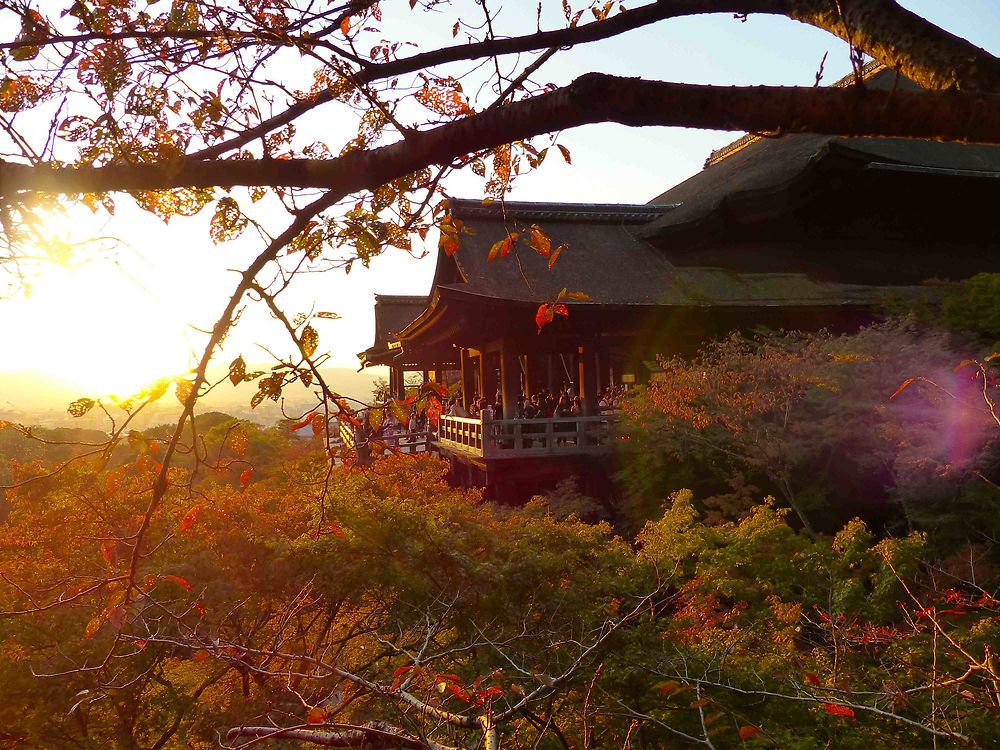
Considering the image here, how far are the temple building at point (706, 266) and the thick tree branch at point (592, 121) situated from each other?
8761 millimetres

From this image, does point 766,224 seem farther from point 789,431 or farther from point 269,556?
point 269,556

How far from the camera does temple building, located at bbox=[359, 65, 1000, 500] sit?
11531 millimetres

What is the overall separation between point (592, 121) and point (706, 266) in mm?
13078

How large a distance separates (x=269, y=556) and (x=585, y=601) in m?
2.99

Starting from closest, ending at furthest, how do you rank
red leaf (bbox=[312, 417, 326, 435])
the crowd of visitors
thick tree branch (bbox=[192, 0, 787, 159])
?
thick tree branch (bbox=[192, 0, 787, 159]), red leaf (bbox=[312, 417, 326, 435]), the crowd of visitors

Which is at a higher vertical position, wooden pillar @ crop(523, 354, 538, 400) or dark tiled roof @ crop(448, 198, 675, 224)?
dark tiled roof @ crop(448, 198, 675, 224)

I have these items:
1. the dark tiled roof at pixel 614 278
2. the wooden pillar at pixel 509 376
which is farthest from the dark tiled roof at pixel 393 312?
the wooden pillar at pixel 509 376

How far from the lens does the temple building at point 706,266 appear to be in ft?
37.8

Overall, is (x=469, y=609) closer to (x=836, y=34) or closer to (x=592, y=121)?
(x=592, y=121)

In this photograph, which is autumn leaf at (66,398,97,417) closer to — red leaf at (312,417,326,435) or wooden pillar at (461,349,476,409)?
red leaf at (312,417,326,435)

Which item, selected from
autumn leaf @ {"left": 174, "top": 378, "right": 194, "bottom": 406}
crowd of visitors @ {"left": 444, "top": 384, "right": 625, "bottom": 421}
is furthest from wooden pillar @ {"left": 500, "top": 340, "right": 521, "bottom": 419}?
autumn leaf @ {"left": 174, "top": 378, "right": 194, "bottom": 406}

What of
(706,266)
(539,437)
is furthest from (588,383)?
(706,266)

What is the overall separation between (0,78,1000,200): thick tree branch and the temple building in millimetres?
8761

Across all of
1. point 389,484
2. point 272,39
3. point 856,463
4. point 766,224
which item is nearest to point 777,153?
point 766,224
